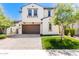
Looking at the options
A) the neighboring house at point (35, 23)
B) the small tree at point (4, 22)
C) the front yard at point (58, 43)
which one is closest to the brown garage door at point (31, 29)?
the neighboring house at point (35, 23)

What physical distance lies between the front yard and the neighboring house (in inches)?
6.0

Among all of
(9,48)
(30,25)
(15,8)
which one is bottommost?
(9,48)

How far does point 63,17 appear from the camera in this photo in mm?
6375

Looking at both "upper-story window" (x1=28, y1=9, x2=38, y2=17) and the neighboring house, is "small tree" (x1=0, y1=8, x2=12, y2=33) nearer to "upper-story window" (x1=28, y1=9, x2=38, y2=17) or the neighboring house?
the neighboring house

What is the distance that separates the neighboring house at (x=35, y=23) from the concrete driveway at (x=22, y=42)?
13cm

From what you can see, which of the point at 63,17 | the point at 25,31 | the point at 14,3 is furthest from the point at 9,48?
the point at 63,17

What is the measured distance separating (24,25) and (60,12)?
3.08ft

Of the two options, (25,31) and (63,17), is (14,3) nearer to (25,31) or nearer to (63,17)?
(25,31)

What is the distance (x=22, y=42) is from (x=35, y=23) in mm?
564

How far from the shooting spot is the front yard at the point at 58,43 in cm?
636

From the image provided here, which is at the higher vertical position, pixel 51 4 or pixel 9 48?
pixel 51 4

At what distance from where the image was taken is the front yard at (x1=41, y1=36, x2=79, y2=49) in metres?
6.36

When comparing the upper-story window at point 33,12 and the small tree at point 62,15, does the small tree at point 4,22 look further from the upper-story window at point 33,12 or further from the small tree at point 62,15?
the small tree at point 62,15

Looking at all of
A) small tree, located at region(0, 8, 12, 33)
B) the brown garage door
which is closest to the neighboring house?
the brown garage door
